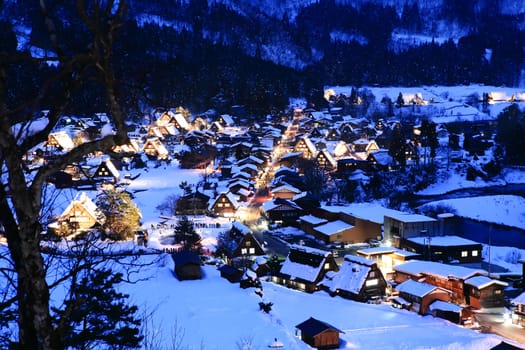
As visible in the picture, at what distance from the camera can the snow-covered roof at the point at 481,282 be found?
11.0m

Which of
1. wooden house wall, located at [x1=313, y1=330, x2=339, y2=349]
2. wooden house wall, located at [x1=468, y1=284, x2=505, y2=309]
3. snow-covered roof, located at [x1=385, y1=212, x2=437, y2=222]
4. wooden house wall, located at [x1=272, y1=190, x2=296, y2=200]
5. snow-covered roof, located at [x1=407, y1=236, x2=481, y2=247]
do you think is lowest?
wooden house wall, located at [x1=468, y1=284, x2=505, y2=309]

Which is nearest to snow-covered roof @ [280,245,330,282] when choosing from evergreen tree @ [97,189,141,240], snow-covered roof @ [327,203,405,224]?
snow-covered roof @ [327,203,405,224]

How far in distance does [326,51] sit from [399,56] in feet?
35.5

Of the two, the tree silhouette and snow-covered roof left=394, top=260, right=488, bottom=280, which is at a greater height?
the tree silhouette

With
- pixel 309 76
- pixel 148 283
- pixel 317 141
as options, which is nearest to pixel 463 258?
pixel 148 283

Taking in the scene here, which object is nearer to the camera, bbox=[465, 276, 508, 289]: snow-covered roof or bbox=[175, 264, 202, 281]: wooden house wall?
bbox=[175, 264, 202, 281]: wooden house wall

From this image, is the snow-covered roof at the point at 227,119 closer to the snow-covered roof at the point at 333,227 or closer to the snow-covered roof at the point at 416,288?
the snow-covered roof at the point at 333,227

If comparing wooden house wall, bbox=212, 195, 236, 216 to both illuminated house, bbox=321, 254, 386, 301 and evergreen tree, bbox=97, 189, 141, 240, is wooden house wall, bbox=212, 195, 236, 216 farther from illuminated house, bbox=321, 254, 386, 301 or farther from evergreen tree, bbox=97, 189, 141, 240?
illuminated house, bbox=321, 254, 386, 301

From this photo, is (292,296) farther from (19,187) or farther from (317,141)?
(317,141)

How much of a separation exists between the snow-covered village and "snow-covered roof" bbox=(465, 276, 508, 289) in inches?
3.6

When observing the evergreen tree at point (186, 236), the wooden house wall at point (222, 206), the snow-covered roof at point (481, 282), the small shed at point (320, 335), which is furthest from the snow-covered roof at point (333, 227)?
the small shed at point (320, 335)

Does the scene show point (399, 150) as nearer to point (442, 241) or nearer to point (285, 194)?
point (285, 194)

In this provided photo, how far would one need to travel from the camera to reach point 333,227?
16.2m

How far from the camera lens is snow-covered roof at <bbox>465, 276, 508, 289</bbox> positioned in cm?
1095
